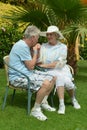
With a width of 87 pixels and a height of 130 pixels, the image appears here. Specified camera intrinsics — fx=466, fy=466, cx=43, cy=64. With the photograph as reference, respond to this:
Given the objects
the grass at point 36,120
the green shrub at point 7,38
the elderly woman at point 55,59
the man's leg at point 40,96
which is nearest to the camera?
the grass at point 36,120

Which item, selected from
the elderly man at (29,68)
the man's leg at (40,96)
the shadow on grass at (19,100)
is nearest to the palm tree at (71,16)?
the shadow on grass at (19,100)

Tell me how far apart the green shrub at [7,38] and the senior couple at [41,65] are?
4.91 metres

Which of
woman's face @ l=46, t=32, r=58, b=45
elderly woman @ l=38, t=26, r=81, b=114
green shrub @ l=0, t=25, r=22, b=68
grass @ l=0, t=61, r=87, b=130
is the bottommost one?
green shrub @ l=0, t=25, r=22, b=68

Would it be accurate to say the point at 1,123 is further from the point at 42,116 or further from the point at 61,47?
the point at 61,47

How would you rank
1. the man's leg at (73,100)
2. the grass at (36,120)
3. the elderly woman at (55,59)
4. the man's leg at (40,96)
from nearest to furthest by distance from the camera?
the grass at (36,120) → the man's leg at (40,96) → the elderly woman at (55,59) → the man's leg at (73,100)

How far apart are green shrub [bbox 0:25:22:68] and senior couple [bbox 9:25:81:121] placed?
4912 millimetres

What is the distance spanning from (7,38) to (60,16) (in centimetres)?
297

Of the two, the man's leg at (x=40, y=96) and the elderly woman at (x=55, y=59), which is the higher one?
the elderly woman at (x=55, y=59)

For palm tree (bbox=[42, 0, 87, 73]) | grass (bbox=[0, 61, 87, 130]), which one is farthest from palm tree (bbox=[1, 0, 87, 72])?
grass (bbox=[0, 61, 87, 130])

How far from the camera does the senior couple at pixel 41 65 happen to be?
7215 millimetres

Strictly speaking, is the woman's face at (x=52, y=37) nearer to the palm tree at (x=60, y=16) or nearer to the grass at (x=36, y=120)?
the grass at (x=36, y=120)

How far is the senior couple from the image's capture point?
23.7ft

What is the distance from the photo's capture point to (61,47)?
7863 mm

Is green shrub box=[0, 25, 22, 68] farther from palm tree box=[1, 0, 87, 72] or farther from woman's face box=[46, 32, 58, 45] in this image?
woman's face box=[46, 32, 58, 45]
